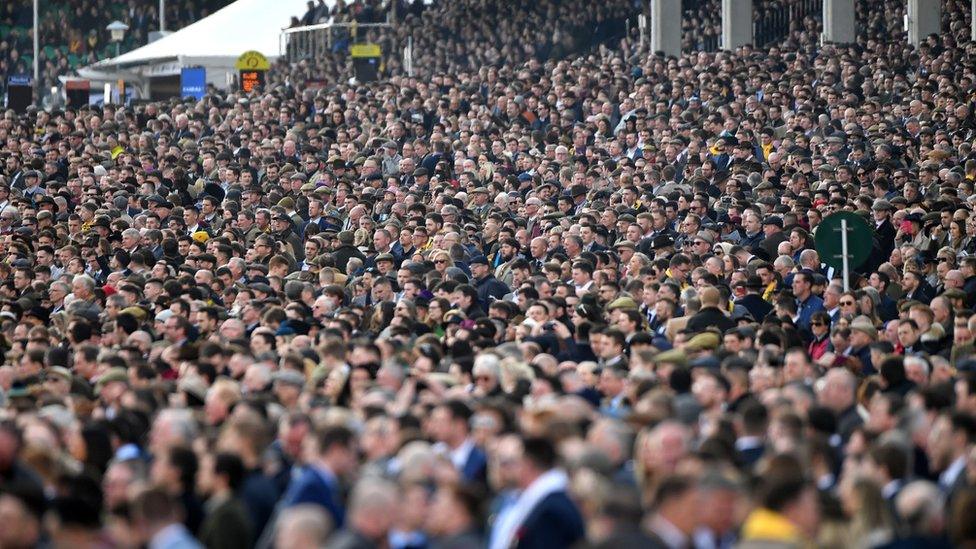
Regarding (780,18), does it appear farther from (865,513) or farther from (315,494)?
(865,513)

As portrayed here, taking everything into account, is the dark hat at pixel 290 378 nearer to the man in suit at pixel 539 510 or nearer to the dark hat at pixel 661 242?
the man in suit at pixel 539 510

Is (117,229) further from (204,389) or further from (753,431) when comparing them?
(753,431)

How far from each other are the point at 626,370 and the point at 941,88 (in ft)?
40.8

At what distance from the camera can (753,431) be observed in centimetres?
886

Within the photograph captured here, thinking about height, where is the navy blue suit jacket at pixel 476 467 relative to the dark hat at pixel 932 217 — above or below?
below

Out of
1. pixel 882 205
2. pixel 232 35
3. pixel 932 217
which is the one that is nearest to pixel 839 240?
pixel 932 217

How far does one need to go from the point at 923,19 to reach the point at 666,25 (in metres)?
5.08

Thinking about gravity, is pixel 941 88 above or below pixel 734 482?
above

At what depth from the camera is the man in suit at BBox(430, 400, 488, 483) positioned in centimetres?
876

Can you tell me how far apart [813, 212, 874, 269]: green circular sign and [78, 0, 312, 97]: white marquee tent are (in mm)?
24478

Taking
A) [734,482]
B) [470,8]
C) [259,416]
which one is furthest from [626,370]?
[470,8]

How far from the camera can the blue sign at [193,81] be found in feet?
123

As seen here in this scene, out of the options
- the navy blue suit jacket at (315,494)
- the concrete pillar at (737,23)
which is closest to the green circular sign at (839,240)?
the navy blue suit jacket at (315,494)

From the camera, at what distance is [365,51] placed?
1416 inches
